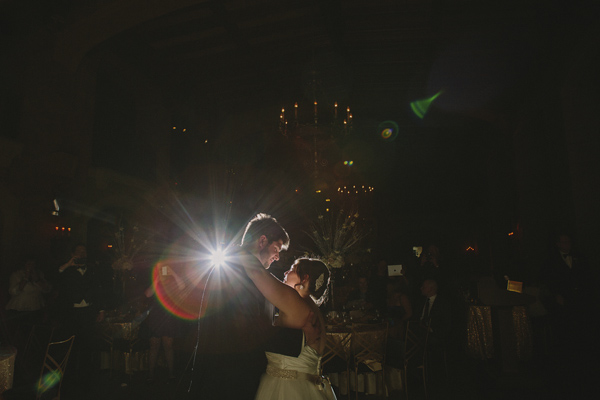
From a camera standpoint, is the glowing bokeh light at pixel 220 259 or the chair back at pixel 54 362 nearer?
the glowing bokeh light at pixel 220 259

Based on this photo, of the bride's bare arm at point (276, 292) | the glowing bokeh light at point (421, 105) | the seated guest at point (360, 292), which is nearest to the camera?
the bride's bare arm at point (276, 292)

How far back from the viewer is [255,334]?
1785mm

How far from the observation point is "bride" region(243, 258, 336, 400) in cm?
183

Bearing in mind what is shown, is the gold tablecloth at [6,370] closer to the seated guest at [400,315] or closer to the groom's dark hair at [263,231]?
the groom's dark hair at [263,231]

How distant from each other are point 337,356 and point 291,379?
2873 mm

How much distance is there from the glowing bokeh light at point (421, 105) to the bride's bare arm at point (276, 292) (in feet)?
30.9

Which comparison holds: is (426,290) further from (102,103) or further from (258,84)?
(102,103)

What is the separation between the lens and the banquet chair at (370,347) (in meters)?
4.43

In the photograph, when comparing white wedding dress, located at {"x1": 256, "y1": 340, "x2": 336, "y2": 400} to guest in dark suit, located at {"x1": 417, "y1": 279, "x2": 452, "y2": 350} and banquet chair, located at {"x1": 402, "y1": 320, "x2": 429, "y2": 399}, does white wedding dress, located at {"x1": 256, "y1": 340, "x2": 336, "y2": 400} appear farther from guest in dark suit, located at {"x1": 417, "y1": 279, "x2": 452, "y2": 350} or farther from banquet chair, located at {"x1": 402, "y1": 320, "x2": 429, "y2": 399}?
guest in dark suit, located at {"x1": 417, "y1": 279, "x2": 452, "y2": 350}

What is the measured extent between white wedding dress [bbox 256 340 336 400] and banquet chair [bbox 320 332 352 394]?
90.6 inches

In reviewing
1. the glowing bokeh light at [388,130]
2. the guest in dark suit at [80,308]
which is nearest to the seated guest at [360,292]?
the guest in dark suit at [80,308]

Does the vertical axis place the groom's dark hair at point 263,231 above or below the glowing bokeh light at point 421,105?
below

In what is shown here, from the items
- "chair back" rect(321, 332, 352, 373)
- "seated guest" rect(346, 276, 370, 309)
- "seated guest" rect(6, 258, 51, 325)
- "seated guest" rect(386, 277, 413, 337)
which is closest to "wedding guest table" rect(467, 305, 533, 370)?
"seated guest" rect(386, 277, 413, 337)

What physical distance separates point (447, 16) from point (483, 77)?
2.22 meters
